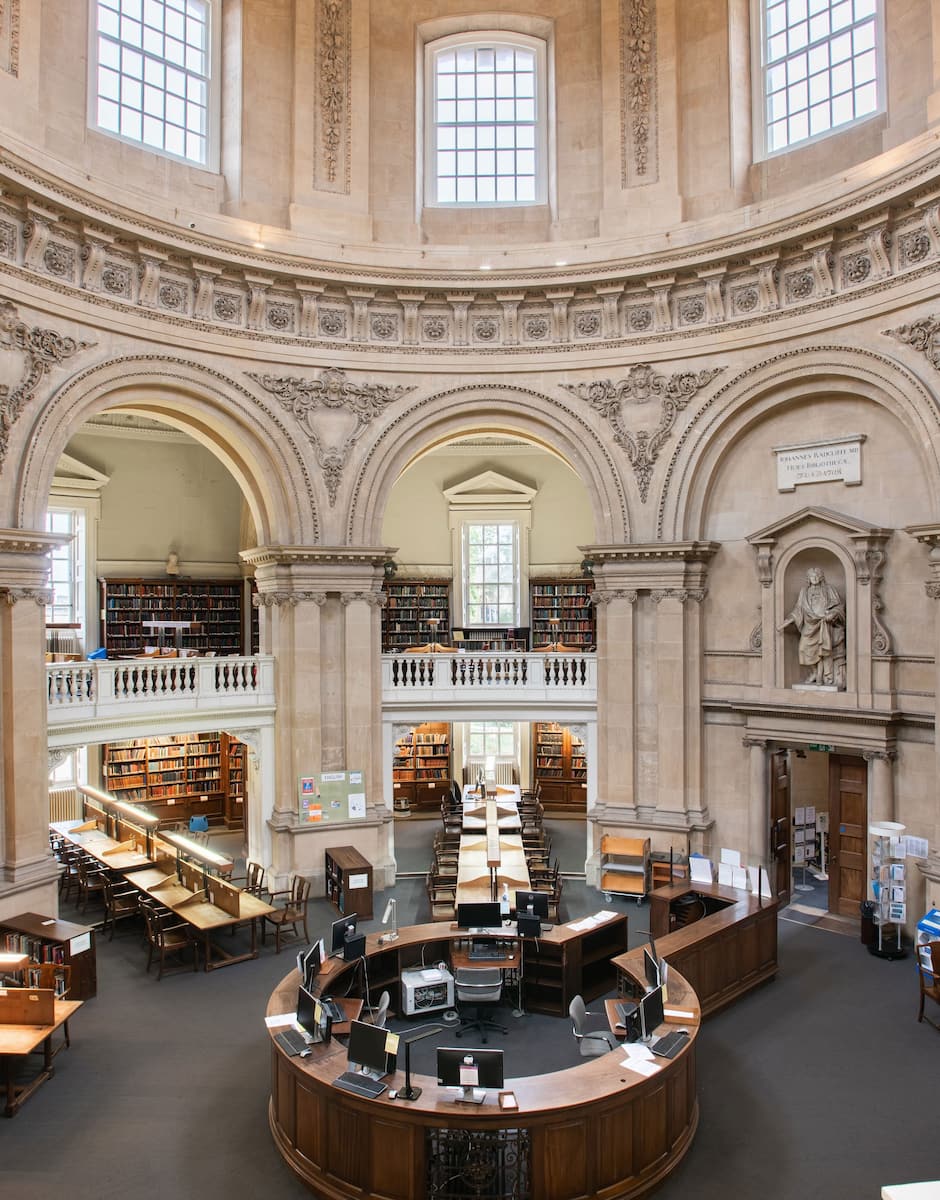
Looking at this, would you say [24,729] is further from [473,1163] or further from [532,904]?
[473,1163]

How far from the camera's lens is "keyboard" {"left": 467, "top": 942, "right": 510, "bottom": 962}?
391 inches

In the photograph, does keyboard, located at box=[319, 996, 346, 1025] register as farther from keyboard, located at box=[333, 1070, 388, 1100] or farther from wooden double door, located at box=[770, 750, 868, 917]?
wooden double door, located at box=[770, 750, 868, 917]

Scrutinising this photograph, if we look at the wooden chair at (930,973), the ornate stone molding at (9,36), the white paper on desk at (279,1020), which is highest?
the ornate stone molding at (9,36)

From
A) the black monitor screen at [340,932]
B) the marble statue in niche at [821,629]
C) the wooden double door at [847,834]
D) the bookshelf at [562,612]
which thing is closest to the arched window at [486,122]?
the marble statue in niche at [821,629]

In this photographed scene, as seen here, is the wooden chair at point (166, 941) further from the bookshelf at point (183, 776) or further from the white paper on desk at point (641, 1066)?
the white paper on desk at point (641, 1066)

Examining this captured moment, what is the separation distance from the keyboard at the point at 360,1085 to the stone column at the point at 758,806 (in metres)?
8.77

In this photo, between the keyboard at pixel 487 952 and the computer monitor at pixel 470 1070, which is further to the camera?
the keyboard at pixel 487 952

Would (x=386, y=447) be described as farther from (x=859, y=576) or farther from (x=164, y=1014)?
(x=164, y=1014)

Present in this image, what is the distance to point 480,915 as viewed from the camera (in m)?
10.0

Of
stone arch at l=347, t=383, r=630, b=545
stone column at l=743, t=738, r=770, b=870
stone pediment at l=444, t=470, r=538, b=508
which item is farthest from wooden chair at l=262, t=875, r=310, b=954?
stone pediment at l=444, t=470, r=538, b=508

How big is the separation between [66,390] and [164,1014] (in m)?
8.23

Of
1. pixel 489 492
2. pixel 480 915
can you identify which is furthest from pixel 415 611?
pixel 480 915

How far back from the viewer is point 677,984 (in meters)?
8.47

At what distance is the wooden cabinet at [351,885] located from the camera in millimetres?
13242
